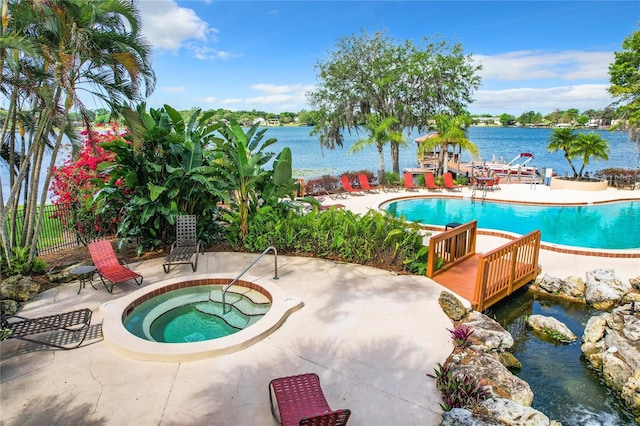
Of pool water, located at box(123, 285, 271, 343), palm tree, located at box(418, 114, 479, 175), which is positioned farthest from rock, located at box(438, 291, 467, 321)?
palm tree, located at box(418, 114, 479, 175)

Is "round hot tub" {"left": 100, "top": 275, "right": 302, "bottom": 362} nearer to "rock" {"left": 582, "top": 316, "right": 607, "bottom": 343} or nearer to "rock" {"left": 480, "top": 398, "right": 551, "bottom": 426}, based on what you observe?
"rock" {"left": 480, "top": 398, "right": 551, "bottom": 426}

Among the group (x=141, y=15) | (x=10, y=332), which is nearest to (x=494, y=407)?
(x=10, y=332)

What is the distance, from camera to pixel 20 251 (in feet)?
23.3

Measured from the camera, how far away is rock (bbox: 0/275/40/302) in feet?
20.1

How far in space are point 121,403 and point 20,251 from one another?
509 cm

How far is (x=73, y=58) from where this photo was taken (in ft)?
20.5

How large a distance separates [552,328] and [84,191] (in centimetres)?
1085

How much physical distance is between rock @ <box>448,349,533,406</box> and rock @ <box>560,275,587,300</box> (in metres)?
4.06

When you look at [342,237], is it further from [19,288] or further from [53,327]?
[19,288]

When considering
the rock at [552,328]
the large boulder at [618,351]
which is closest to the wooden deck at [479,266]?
the rock at [552,328]

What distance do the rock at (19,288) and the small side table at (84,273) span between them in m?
0.60

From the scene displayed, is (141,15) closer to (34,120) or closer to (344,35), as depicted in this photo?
(34,120)

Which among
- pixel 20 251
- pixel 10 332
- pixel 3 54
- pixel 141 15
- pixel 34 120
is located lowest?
pixel 10 332

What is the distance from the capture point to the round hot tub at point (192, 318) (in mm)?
4742
